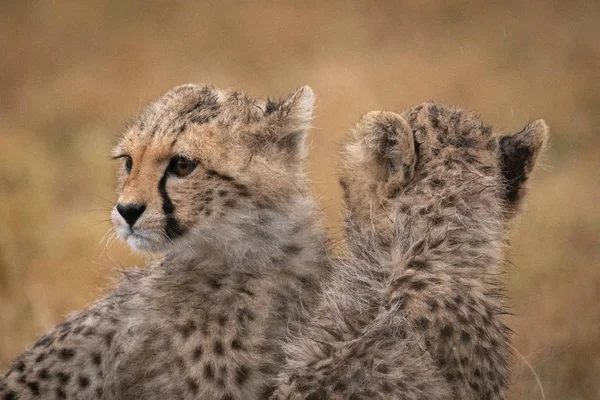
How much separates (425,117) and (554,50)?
6508 millimetres

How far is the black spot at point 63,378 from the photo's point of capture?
3524 millimetres

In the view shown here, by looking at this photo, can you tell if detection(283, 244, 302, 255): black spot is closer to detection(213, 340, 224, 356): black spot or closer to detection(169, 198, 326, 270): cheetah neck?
detection(169, 198, 326, 270): cheetah neck

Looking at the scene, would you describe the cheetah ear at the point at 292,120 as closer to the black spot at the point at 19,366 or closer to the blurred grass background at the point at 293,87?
the black spot at the point at 19,366

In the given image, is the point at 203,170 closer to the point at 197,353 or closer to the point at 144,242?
the point at 144,242

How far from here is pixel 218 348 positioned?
3.37 meters

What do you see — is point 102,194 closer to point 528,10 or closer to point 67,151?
point 67,151

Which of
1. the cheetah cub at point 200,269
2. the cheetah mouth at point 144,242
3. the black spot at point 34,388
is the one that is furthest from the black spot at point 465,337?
the black spot at point 34,388

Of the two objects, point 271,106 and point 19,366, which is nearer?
point 19,366

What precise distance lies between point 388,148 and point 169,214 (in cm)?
71

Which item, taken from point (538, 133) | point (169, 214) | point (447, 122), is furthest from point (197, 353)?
point (538, 133)

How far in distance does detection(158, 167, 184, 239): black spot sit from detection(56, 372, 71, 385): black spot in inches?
20.9

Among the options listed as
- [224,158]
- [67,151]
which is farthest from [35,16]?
[224,158]

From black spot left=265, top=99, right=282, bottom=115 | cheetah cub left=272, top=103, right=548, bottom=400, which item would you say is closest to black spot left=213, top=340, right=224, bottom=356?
cheetah cub left=272, top=103, right=548, bottom=400

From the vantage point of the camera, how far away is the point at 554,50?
9.81 meters
